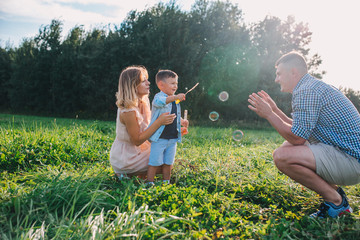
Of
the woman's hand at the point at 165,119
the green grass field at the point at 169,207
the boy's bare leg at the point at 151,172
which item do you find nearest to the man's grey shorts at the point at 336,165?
the green grass field at the point at 169,207

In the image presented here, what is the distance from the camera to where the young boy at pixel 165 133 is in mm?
3182

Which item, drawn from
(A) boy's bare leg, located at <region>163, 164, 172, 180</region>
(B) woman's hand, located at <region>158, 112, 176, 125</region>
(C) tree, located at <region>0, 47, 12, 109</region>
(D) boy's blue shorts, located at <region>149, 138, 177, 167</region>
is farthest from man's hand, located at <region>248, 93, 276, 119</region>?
(C) tree, located at <region>0, 47, 12, 109</region>

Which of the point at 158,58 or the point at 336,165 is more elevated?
the point at 158,58

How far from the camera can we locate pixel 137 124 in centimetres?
313

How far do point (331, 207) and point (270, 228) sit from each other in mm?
752

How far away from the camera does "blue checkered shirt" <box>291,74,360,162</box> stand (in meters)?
2.51

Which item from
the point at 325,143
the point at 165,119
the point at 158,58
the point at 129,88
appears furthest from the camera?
the point at 158,58

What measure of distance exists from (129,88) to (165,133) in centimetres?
73

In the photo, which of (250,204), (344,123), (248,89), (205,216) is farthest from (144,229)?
(248,89)

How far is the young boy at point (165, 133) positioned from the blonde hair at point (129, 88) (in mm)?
272

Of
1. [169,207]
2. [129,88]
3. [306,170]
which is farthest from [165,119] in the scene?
[306,170]

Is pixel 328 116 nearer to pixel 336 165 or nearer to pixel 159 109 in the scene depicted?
pixel 336 165

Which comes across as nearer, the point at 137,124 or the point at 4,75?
the point at 137,124

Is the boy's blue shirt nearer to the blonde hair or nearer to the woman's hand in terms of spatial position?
the woman's hand
